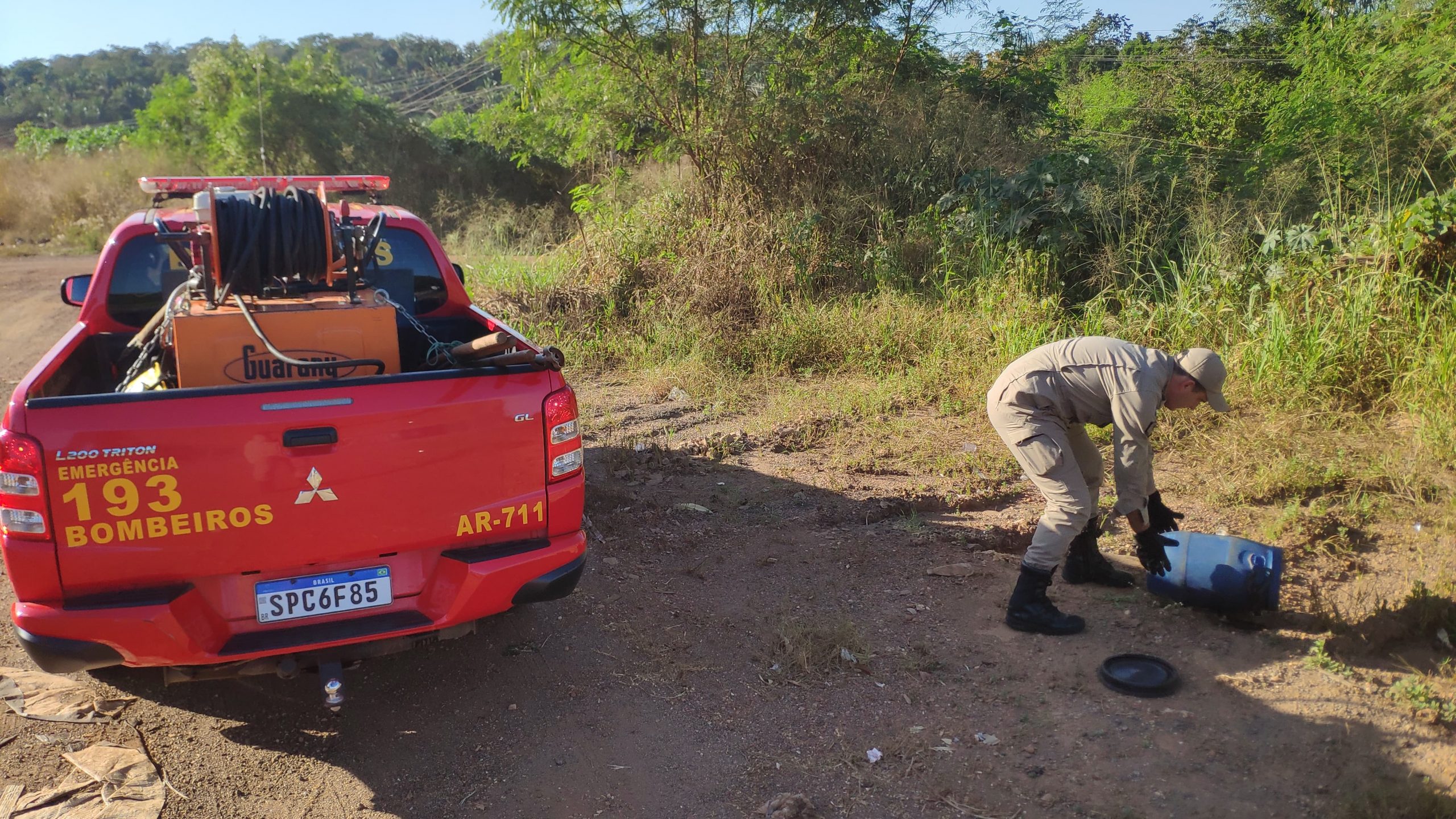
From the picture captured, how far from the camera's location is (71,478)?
258 centimetres

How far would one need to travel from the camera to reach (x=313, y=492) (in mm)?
2814

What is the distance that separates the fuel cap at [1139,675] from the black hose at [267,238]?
3.49 m

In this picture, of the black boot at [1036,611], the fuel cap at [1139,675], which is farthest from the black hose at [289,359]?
the fuel cap at [1139,675]

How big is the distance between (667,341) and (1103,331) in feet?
11.8

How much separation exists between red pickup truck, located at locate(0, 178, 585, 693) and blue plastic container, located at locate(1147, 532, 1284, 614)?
8.42 feet

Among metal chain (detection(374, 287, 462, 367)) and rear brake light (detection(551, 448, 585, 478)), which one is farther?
Result: metal chain (detection(374, 287, 462, 367))

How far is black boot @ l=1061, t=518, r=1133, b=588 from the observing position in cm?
428

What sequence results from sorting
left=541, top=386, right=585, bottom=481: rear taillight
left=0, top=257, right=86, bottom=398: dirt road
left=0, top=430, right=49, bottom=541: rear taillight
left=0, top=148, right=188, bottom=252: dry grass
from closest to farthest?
left=0, top=430, right=49, bottom=541: rear taillight < left=541, top=386, right=585, bottom=481: rear taillight < left=0, top=257, right=86, bottom=398: dirt road < left=0, top=148, right=188, bottom=252: dry grass

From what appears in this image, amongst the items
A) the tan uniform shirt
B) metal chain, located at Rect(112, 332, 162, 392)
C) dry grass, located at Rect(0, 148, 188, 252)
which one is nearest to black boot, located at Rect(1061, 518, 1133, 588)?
the tan uniform shirt

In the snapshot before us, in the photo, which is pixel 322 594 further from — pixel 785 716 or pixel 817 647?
pixel 817 647

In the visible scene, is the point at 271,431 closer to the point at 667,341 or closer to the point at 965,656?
the point at 965,656

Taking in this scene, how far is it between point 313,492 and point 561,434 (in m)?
0.81

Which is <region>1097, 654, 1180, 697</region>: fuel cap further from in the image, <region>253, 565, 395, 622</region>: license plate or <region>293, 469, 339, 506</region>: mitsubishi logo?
<region>293, 469, 339, 506</region>: mitsubishi logo

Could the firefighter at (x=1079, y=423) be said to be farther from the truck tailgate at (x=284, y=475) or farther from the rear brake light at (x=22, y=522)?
the rear brake light at (x=22, y=522)
